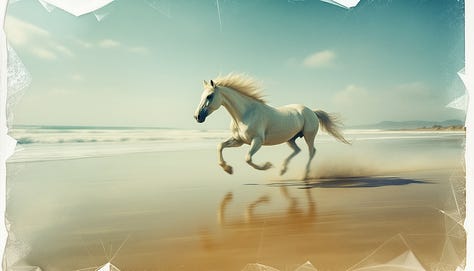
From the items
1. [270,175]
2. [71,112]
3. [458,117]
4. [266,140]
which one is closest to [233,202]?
[270,175]

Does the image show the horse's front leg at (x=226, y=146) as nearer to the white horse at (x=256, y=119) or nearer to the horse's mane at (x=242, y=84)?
the white horse at (x=256, y=119)

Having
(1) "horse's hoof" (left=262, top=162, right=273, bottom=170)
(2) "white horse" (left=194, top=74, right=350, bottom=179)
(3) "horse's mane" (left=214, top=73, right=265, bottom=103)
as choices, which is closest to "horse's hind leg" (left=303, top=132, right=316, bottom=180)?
(2) "white horse" (left=194, top=74, right=350, bottom=179)

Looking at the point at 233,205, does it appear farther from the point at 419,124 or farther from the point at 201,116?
the point at 419,124

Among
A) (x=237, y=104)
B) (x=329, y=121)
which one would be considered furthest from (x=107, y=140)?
(x=329, y=121)

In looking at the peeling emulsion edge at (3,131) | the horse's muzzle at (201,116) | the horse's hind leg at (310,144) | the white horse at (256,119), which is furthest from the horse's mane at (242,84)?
the peeling emulsion edge at (3,131)

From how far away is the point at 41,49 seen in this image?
2326 millimetres

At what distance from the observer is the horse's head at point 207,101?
2.50 meters

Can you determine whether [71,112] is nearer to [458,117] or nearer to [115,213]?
[115,213]

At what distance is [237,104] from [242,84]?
13cm

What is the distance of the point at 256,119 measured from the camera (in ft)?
8.68

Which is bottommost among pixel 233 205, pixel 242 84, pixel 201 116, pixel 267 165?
pixel 233 205

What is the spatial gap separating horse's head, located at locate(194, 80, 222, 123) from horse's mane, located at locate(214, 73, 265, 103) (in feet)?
0.16

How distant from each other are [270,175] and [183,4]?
114 cm

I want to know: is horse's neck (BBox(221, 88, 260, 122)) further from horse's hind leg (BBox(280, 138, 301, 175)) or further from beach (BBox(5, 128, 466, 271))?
horse's hind leg (BBox(280, 138, 301, 175))
